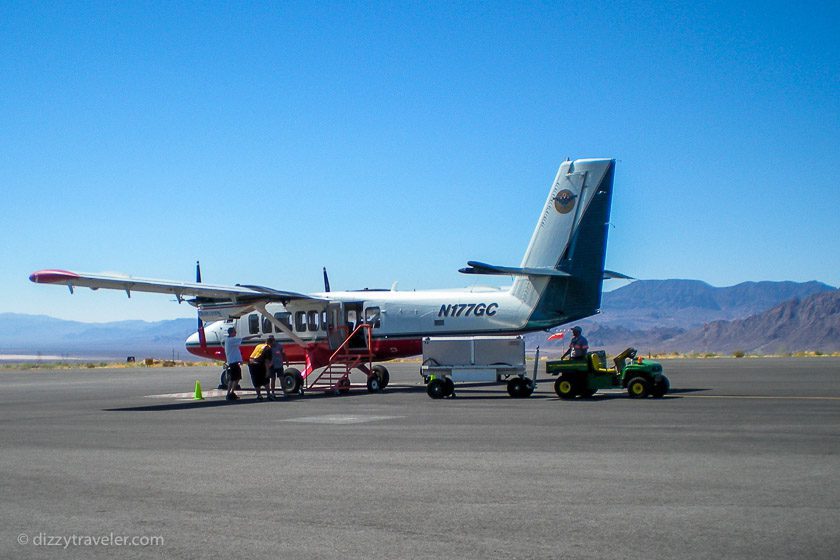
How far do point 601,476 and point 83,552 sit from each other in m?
5.81

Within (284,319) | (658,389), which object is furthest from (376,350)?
(658,389)

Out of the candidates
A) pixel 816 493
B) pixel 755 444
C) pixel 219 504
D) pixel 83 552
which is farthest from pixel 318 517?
pixel 755 444

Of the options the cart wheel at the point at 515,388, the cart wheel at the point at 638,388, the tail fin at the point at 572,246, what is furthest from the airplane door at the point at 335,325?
the cart wheel at the point at 638,388

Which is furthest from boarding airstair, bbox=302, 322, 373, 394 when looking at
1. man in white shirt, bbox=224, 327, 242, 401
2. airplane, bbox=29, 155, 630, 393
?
man in white shirt, bbox=224, 327, 242, 401

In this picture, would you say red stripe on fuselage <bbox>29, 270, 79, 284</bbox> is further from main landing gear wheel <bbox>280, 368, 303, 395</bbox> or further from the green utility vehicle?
the green utility vehicle

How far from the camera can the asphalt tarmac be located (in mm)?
7629

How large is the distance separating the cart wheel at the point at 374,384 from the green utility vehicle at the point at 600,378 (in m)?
9.02

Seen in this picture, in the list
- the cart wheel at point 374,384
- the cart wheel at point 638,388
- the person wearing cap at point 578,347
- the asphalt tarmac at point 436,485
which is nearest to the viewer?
the asphalt tarmac at point 436,485

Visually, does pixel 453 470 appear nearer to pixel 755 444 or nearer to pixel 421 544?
pixel 421 544

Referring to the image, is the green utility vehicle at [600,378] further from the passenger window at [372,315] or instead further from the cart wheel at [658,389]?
the passenger window at [372,315]

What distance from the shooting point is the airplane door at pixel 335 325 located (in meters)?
33.5

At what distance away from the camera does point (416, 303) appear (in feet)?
106

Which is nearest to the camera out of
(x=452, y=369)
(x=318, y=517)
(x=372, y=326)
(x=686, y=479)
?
(x=318, y=517)

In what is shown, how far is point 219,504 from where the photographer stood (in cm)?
942
